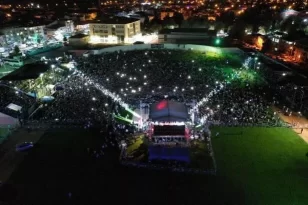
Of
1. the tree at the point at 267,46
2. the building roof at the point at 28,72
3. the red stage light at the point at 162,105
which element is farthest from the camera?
the tree at the point at 267,46

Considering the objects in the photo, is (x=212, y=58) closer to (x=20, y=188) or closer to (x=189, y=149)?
(x=189, y=149)

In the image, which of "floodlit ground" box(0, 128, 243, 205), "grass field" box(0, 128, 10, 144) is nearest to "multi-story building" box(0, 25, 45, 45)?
"grass field" box(0, 128, 10, 144)

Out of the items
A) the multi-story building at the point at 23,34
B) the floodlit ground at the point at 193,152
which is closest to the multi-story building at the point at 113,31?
the multi-story building at the point at 23,34

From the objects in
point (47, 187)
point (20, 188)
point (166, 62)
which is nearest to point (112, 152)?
point (47, 187)

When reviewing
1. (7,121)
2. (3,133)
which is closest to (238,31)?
(7,121)

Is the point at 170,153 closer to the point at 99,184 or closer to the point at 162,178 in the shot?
the point at 162,178

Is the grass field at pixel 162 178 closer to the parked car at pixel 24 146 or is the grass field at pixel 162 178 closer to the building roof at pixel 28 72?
the parked car at pixel 24 146
